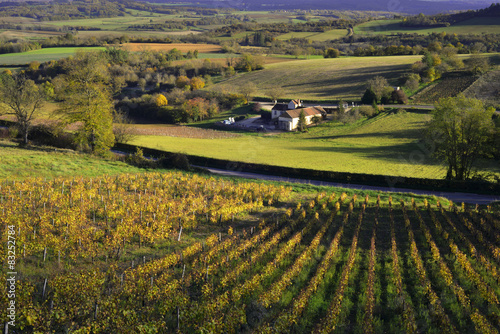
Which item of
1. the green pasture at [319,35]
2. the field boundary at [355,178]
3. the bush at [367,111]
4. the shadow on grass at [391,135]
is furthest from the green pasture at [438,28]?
the field boundary at [355,178]

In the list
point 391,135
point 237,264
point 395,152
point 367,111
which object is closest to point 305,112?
point 367,111

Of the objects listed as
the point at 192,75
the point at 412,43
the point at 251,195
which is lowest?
the point at 251,195

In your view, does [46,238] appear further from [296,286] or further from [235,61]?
[235,61]

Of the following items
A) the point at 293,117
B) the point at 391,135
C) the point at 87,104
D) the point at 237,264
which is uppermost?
the point at 87,104

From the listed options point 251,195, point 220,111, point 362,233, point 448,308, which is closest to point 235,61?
point 220,111

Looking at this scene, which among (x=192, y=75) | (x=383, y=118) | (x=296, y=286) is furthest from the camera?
(x=192, y=75)

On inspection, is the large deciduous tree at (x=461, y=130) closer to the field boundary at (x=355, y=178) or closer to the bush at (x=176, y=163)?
the field boundary at (x=355, y=178)

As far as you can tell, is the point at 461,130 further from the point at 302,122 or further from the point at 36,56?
the point at 36,56

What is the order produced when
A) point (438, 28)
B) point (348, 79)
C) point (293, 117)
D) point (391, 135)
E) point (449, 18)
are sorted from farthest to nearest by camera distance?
point (449, 18) < point (438, 28) < point (348, 79) < point (293, 117) < point (391, 135)
